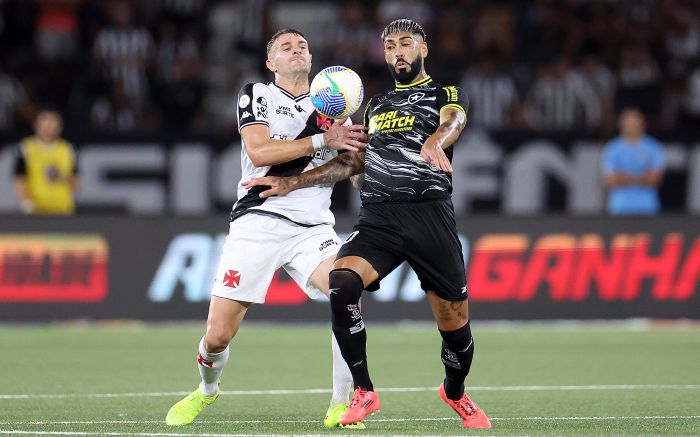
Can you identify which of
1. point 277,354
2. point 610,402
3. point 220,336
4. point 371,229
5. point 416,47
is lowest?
point 277,354

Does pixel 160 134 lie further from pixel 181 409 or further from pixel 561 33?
pixel 181 409

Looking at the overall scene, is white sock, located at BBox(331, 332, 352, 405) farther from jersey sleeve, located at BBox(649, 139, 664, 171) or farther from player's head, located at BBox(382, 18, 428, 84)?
jersey sleeve, located at BBox(649, 139, 664, 171)

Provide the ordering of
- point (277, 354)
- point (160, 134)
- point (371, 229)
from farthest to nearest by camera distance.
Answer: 1. point (160, 134)
2. point (277, 354)
3. point (371, 229)

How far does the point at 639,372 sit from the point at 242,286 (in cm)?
435

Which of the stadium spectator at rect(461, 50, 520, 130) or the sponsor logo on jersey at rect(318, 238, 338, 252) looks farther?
the stadium spectator at rect(461, 50, 520, 130)

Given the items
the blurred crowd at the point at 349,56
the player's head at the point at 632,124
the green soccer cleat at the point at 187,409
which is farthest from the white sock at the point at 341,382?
the blurred crowd at the point at 349,56

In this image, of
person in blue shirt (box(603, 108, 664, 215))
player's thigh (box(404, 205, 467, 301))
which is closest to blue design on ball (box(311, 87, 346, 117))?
player's thigh (box(404, 205, 467, 301))

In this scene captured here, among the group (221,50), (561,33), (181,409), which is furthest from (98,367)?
(561,33)

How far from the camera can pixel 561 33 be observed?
21.1 m

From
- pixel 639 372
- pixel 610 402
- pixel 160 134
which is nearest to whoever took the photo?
pixel 610 402

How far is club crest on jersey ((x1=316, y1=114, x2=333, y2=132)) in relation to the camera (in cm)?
834

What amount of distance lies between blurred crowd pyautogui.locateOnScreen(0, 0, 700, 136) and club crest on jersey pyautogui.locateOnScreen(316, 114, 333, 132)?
9694mm

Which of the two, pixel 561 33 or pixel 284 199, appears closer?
pixel 284 199

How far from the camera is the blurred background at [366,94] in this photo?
1512 centimetres
